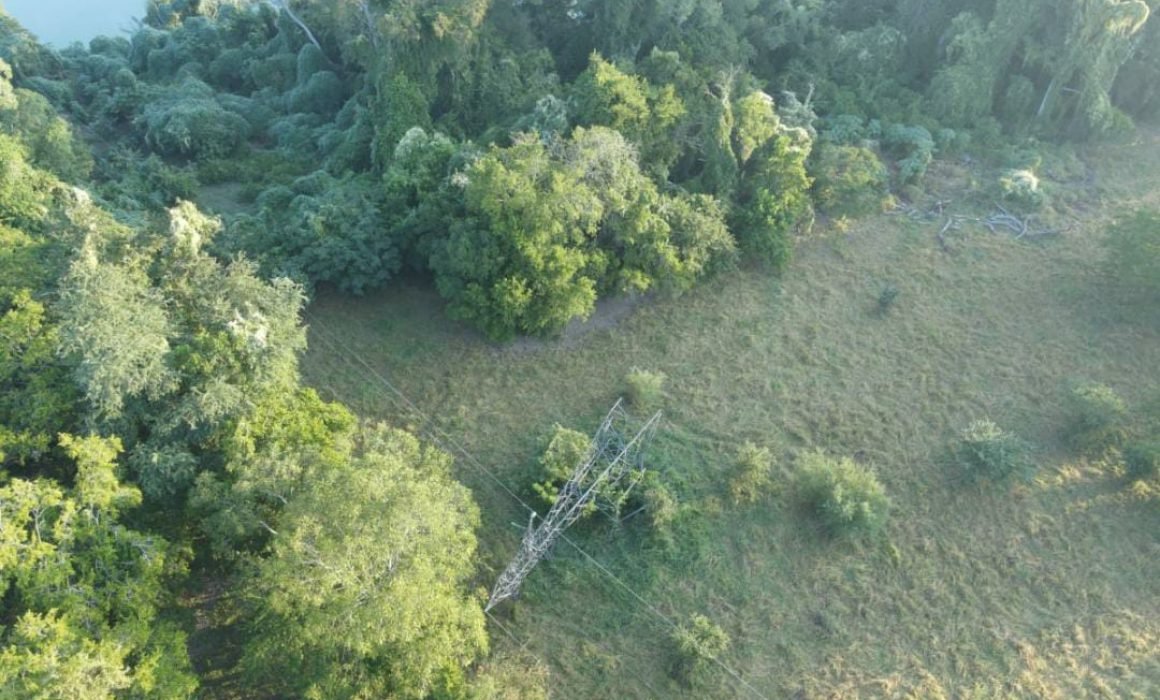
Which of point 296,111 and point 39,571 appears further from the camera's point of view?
point 296,111

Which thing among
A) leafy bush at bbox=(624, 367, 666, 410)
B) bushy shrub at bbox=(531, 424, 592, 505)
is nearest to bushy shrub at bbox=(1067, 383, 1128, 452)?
leafy bush at bbox=(624, 367, 666, 410)

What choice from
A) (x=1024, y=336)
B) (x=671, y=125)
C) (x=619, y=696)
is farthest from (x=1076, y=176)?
(x=619, y=696)

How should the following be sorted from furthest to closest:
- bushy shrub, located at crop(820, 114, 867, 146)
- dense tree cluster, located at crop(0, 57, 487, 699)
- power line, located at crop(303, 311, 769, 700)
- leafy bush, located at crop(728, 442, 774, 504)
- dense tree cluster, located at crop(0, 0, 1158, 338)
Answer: bushy shrub, located at crop(820, 114, 867, 146) < dense tree cluster, located at crop(0, 0, 1158, 338) < leafy bush, located at crop(728, 442, 774, 504) < power line, located at crop(303, 311, 769, 700) < dense tree cluster, located at crop(0, 57, 487, 699)

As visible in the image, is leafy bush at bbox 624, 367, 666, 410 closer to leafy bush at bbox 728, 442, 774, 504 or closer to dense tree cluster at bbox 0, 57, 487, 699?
leafy bush at bbox 728, 442, 774, 504

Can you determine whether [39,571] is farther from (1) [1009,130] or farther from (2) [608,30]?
(1) [1009,130]

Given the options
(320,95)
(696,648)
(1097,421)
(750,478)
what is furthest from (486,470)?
(320,95)

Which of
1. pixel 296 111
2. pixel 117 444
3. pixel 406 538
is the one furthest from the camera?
pixel 296 111
